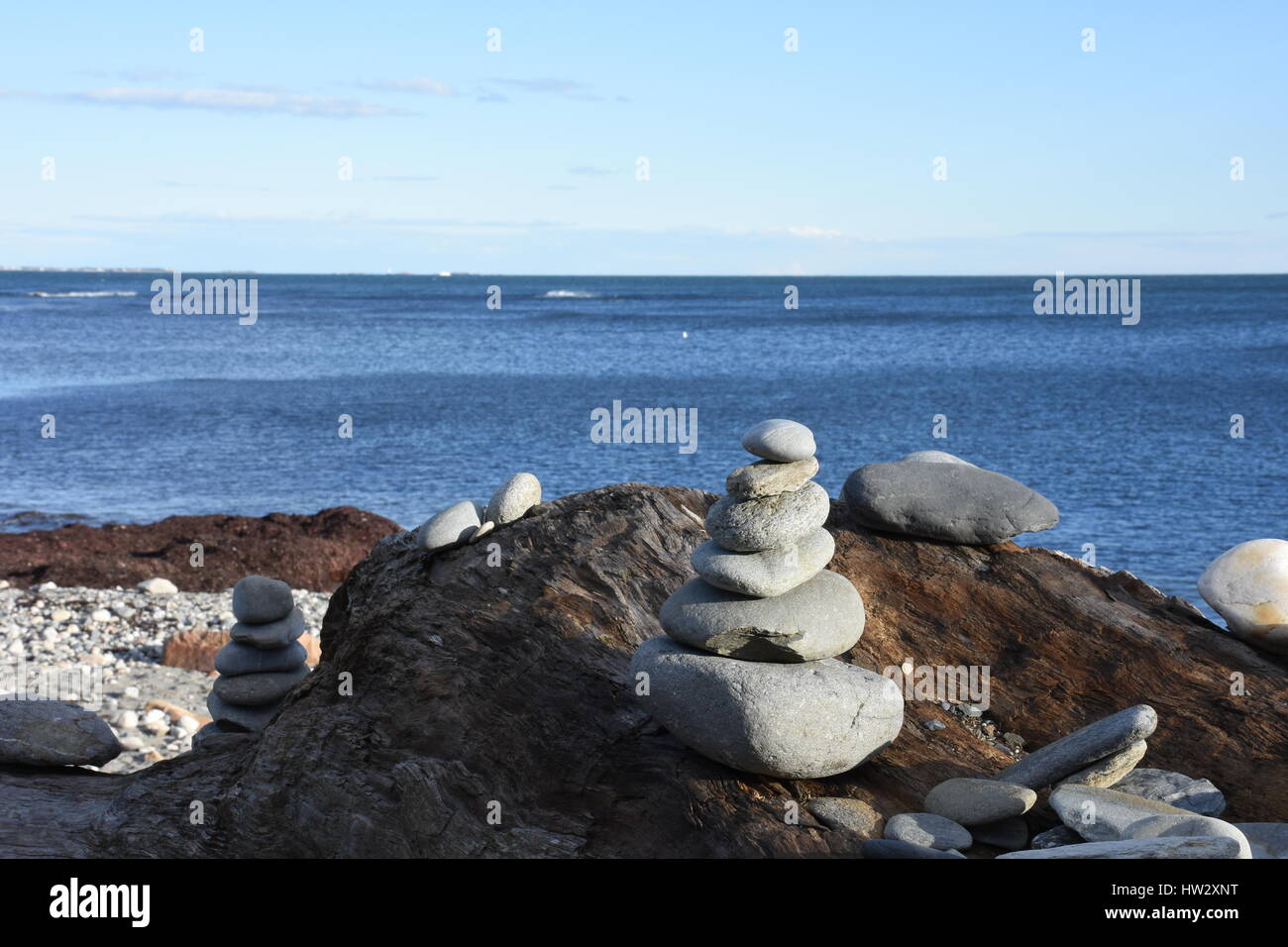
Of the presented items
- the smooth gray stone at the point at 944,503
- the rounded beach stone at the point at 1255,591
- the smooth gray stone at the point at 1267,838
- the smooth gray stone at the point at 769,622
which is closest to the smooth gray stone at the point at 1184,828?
the smooth gray stone at the point at 1267,838

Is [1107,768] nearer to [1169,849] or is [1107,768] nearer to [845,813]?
[1169,849]

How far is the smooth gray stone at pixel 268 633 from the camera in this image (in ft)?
33.0

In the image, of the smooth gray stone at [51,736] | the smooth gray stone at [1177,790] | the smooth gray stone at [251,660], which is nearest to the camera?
the smooth gray stone at [1177,790]

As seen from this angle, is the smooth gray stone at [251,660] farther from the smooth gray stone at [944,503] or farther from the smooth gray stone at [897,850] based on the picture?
the smooth gray stone at [897,850]

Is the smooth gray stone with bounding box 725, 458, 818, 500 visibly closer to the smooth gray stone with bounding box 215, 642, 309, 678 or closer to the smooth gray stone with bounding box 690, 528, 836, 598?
the smooth gray stone with bounding box 690, 528, 836, 598

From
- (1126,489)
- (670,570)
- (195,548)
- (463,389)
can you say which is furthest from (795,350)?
(670,570)

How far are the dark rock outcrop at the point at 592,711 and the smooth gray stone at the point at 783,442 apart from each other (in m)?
1.69

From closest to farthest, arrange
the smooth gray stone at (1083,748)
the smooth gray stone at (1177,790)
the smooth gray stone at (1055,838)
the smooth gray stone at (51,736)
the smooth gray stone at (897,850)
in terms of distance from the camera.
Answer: the smooth gray stone at (897,850) → the smooth gray stone at (1055,838) → the smooth gray stone at (1083,748) → the smooth gray stone at (1177,790) → the smooth gray stone at (51,736)

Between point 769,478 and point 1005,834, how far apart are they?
2.17 meters

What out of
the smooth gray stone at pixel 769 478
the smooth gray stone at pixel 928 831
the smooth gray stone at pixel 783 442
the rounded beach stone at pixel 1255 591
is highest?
the smooth gray stone at pixel 783 442

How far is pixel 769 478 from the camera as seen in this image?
6.36 m

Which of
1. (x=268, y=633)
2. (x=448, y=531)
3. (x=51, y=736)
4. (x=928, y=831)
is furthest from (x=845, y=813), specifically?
(x=51, y=736)

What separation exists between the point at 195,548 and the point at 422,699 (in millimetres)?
12249
